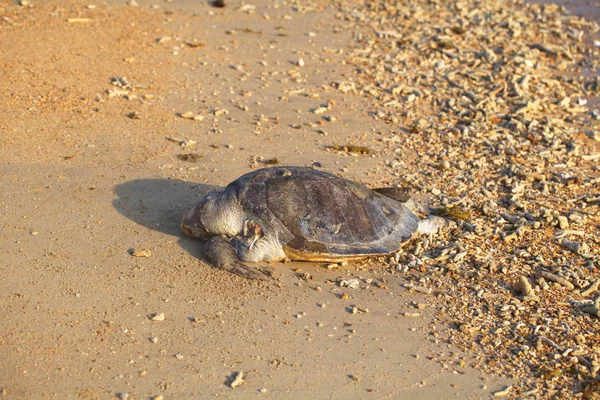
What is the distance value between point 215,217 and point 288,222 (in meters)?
0.57

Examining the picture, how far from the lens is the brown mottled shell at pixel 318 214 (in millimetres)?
5664

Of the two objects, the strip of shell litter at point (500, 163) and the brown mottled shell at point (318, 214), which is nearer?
the strip of shell litter at point (500, 163)

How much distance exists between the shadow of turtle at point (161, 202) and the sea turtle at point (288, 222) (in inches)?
8.5

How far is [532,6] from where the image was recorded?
41.7ft

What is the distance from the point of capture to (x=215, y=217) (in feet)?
19.0

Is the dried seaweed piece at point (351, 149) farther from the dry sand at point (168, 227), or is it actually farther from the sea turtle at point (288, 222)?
the sea turtle at point (288, 222)

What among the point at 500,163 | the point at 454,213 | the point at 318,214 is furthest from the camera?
the point at 500,163

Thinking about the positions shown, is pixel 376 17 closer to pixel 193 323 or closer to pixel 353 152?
pixel 353 152

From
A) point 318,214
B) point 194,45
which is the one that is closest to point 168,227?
point 318,214

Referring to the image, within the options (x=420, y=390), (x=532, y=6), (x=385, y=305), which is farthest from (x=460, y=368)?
(x=532, y=6)

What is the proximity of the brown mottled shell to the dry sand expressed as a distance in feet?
0.70

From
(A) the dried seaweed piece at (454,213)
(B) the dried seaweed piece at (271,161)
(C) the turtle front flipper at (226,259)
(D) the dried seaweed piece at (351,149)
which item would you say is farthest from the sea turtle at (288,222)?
(D) the dried seaweed piece at (351,149)

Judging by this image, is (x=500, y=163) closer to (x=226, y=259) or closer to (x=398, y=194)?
(x=398, y=194)

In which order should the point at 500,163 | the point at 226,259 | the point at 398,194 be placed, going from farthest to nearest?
the point at 500,163 < the point at 398,194 < the point at 226,259
